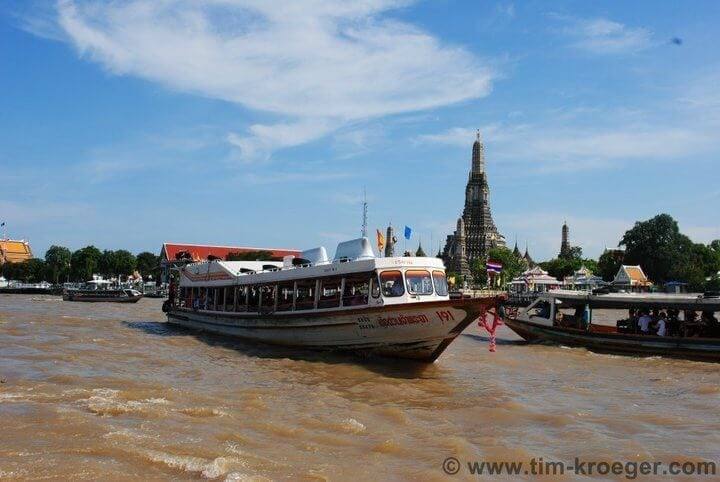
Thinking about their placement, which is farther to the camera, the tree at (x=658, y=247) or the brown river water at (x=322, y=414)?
the tree at (x=658, y=247)

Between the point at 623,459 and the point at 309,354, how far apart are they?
1009cm

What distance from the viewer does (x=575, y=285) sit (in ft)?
257

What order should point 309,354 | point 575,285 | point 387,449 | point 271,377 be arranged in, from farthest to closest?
point 575,285
point 309,354
point 271,377
point 387,449

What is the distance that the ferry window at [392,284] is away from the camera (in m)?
16.0

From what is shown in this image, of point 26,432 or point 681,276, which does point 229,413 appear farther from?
point 681,276

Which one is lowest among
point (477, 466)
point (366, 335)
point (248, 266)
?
point (477, 466)

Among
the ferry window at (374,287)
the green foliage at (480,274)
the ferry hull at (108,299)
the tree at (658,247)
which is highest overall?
the tree at (658,247)

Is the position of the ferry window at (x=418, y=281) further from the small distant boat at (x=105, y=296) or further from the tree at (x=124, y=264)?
the tree at (x=124, y=264)

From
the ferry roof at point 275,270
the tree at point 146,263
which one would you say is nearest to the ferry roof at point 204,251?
the tree at point 146,263

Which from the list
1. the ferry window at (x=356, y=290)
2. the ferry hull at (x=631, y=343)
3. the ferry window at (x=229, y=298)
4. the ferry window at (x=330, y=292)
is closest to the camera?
the ferry window at (x=356, y=290)

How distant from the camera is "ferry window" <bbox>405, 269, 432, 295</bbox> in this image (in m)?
16.1

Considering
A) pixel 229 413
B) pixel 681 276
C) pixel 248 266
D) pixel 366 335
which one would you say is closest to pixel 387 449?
pixel 229 413

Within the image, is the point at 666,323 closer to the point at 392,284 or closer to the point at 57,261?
the point at 392,284

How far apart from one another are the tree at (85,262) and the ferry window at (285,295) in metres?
78.8
